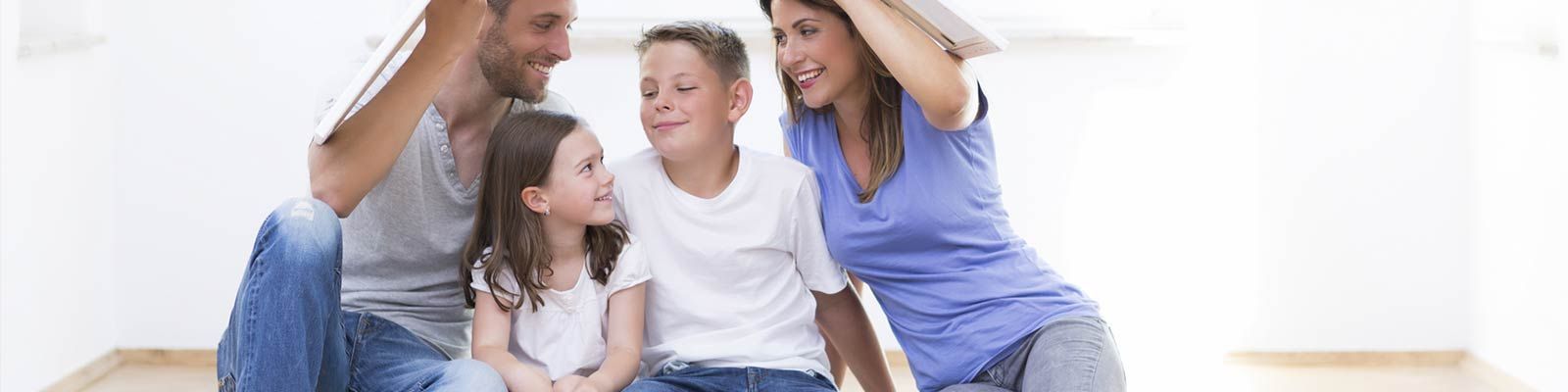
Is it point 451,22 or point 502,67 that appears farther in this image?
point 502,67

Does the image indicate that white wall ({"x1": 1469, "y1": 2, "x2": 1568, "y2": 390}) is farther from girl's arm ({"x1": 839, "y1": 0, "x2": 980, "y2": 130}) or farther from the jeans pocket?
the jeans pocket

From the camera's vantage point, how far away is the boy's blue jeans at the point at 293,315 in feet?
5.57

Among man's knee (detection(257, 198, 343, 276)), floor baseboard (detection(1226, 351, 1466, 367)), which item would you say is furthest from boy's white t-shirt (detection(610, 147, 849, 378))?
floor baseboard (detection(1226, 351, 1466, 367))

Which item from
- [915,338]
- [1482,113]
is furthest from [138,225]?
[1482,113]

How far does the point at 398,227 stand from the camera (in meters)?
2.07

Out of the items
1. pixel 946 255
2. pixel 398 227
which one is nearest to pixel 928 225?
pixel 946 255

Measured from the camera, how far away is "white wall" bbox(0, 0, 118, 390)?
301 cm

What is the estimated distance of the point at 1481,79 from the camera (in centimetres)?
344

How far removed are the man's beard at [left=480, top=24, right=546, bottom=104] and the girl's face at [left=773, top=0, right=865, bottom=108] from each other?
0.38m

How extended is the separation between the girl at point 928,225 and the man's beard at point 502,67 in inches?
14.4

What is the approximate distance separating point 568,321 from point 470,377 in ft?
0.66

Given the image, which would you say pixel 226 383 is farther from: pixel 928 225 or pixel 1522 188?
pixel 1522 188

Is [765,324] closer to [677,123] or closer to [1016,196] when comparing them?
[677,123]

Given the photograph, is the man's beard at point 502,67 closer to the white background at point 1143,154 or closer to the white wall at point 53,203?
the white background at point 1143,154
